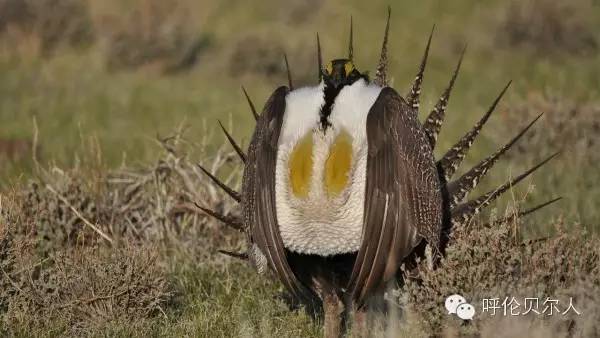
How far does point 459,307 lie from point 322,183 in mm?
688

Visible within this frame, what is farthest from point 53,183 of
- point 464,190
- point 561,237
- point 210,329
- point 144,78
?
point 144,78

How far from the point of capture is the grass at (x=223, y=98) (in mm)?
5227

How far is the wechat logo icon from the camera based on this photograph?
396cm

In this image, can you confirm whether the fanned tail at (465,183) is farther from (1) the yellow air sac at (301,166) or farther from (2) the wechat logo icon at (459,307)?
(1) the yellow air sac at (301,166)

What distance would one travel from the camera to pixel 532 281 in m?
4.07

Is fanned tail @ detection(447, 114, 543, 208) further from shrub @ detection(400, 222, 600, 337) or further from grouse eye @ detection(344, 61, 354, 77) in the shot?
grouse eye @ detection(344, 61, 354, 77)

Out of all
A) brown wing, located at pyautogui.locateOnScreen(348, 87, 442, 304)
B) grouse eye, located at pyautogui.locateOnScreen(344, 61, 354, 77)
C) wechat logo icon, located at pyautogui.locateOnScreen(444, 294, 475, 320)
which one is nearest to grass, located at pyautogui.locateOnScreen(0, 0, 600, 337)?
wechat logo icon, located at pyautogui.locateOnScreen(444, 294, 475, 320)

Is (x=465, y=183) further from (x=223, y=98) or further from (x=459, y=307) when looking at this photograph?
(x=223, y=98)

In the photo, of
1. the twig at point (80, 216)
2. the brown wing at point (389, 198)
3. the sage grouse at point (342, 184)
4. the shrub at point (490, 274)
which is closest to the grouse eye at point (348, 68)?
the sage grouse at point (342, 184)

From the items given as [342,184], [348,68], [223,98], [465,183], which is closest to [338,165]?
[342,184]

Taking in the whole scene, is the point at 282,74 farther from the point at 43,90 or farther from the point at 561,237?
the point at 561,237

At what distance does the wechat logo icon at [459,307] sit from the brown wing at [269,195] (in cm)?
52

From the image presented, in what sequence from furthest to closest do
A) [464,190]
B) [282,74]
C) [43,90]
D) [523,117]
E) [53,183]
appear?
[282,74] < [43,90] < [523,117] < [53,183] < [464,190]

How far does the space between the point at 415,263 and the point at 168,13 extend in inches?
362
